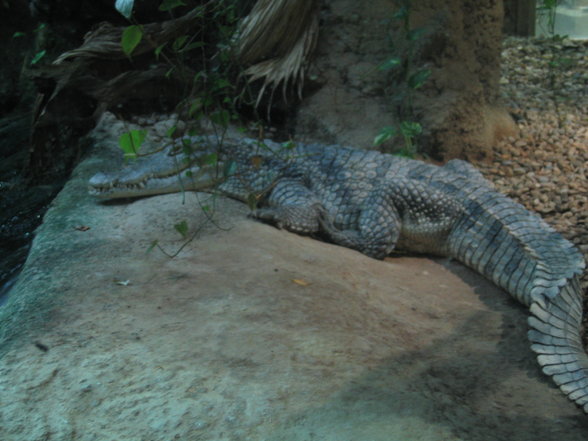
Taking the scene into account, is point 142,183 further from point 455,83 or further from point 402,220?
point 455,83

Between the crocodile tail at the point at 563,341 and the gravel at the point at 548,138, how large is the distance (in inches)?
9.9

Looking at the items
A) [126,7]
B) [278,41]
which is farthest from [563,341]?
[278,41]

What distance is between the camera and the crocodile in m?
3.17

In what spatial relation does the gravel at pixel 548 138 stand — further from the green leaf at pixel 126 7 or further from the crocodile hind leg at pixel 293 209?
the green leaf at pixel 126 7

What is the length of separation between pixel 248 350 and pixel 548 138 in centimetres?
405

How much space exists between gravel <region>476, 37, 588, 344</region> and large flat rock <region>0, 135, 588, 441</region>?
2.75ft

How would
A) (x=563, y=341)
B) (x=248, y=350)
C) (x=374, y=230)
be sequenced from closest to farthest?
1. (x=248, y=350)
2. (x=563, y=341)
3. (x=374, y=230)

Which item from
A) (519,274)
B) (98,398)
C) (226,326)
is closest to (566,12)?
(519,274)

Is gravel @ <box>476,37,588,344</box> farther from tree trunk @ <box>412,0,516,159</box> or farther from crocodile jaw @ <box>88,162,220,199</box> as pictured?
crocodile jaw @ <box>88,162,220,199</box>

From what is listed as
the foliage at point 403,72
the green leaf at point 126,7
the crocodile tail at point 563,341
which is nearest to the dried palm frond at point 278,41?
the foliage at point 403,72

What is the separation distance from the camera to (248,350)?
198cm

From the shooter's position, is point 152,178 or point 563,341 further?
point 152,178

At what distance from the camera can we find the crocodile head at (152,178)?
3.83 meters

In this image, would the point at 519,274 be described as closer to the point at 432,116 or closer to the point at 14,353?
the point at 432,116
